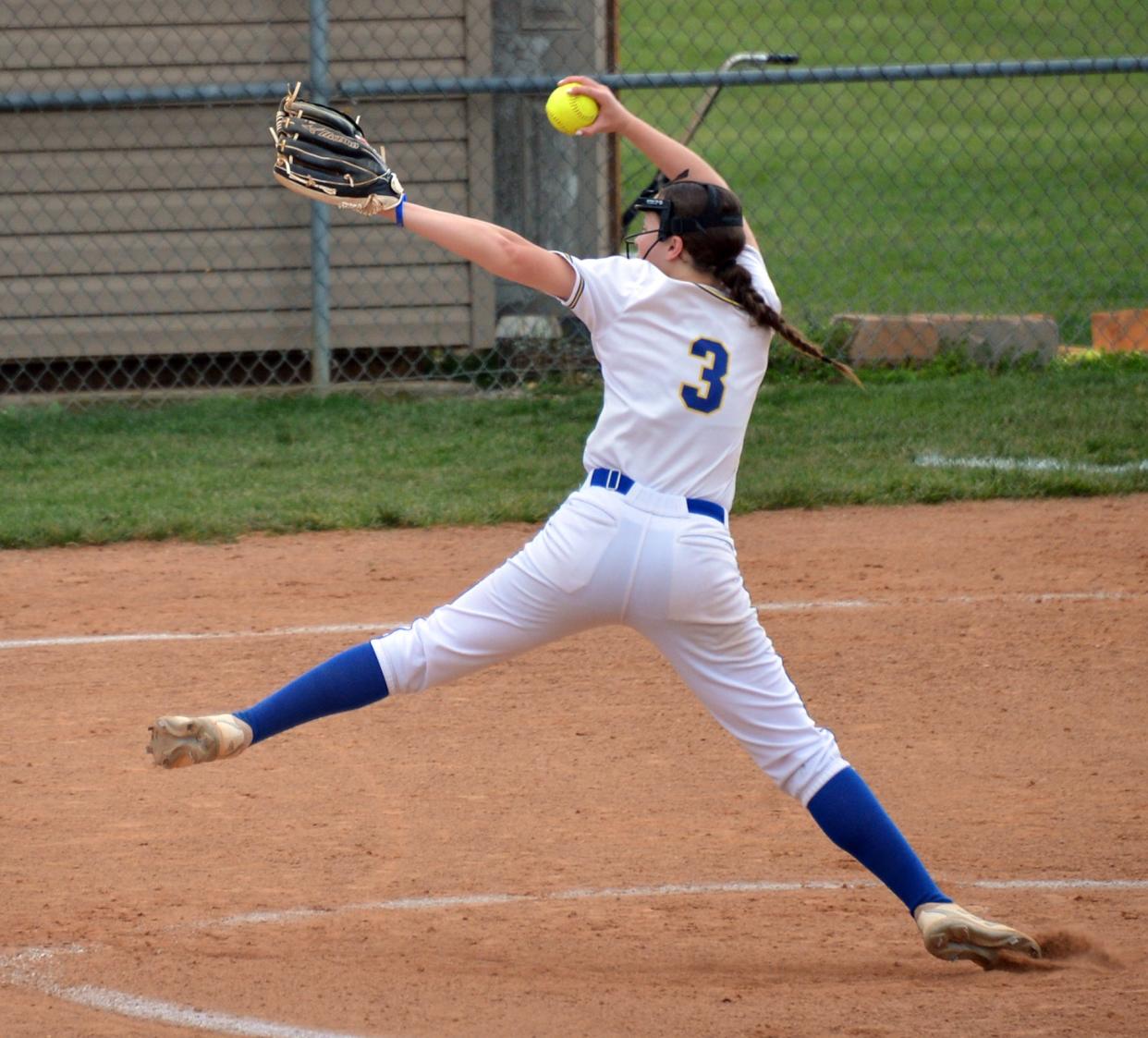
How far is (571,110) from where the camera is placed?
166 inches

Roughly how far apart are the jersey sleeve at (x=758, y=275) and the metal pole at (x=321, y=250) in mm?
5935

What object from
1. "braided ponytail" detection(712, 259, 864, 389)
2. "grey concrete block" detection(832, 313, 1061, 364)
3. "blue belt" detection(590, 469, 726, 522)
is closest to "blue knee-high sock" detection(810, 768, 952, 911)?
"blue belt" detection(590, 469, 726, 522)

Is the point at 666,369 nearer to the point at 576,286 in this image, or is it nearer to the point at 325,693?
the point at 576,286

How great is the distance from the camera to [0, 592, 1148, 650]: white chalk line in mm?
6102

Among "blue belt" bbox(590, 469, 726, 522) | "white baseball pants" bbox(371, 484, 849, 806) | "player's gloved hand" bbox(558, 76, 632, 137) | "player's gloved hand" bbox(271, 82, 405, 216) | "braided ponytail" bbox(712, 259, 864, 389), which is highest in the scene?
"player's gloved hand" bbox(558, 76, 632, 137)

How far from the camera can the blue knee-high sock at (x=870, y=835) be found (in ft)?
12.0

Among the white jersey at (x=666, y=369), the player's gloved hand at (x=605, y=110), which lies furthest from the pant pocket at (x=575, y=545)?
the player's gloved hand at (x=605, y=110)

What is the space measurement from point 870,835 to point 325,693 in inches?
47.8

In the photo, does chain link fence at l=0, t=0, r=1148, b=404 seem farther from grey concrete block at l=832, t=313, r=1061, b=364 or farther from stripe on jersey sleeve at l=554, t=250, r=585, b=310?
stripe on jersey sleeve at l=554, t=250, r=585, b=310

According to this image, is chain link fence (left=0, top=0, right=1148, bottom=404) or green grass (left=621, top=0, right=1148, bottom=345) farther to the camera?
green grass (left=621, top=0, right=1148, bottom=345)

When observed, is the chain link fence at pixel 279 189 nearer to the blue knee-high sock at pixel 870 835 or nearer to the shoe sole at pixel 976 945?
the blue knee-high sock at pixel 870 835

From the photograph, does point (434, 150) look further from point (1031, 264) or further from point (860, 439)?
point (1031, 264)

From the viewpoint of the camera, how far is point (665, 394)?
359 cm

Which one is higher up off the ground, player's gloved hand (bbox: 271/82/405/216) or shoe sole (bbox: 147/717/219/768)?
player's gloved hand (bbox: 271/82/405/216)
